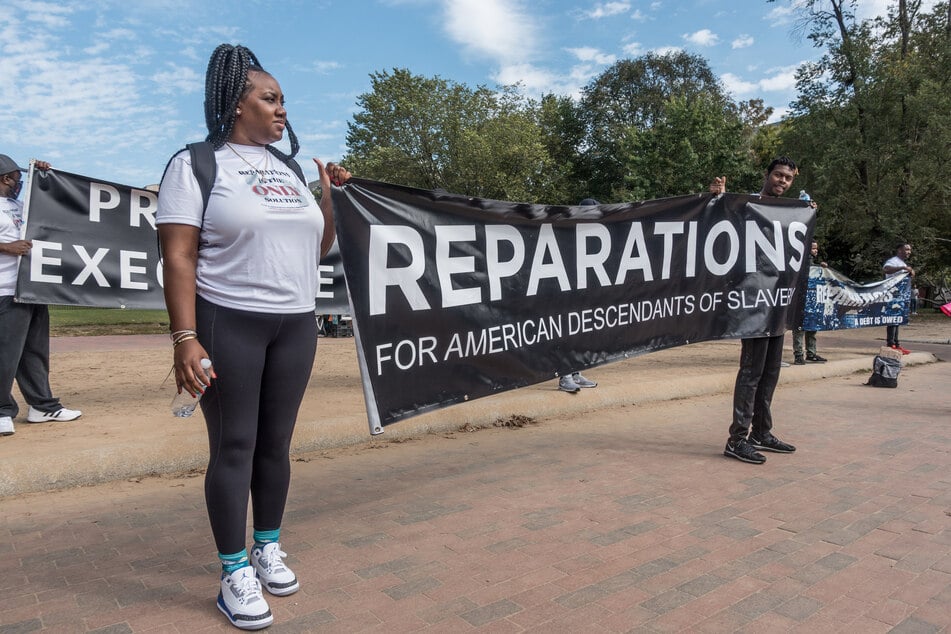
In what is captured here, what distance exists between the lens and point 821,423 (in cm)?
644

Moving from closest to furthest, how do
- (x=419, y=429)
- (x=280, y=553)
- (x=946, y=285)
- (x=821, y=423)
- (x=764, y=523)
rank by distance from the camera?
(x=280, y=553)
(x=764, y=523)
(x=419, y=429)
(x=821, y=423)
(x=946, y=285)

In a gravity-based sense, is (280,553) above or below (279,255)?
below

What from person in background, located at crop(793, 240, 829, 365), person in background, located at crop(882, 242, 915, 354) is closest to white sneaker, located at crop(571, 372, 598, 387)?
person in background, located at crop(793, 240, 829, 365)

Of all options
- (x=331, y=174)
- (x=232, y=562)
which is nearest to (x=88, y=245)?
(x=331, y=174)

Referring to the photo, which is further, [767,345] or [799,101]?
[799,101]

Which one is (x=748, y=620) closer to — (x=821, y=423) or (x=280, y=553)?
(x=280, y=553)

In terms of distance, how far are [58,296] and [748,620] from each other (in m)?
5.42

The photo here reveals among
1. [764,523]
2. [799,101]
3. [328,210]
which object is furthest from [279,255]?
[799,101]

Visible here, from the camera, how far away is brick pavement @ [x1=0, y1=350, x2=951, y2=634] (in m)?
2.63

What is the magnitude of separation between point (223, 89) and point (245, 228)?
1.91ft

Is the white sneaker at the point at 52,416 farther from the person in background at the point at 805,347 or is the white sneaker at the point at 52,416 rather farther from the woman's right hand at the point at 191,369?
the person in background at the point at 805,347

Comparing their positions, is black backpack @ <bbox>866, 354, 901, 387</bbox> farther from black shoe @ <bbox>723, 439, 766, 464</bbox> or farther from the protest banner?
black shoe @ <bbox>723, 439, 766, 464</bbox>

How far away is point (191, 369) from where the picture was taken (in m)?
2.37

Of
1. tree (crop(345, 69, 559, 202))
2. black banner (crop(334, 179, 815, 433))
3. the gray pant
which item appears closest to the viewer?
black banner (crop(334, 179, 815, 433))
